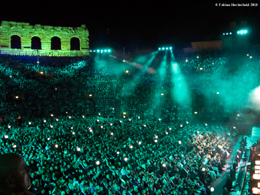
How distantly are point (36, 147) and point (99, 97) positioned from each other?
21.3 m

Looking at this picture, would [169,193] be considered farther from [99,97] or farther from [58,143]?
[99,97]

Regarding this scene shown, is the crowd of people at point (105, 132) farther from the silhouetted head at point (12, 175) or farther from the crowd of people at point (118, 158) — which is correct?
the silhouetted head at point (12, 175)

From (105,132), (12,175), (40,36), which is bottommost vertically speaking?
(105,132)

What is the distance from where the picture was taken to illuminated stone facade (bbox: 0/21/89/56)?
4759 cm

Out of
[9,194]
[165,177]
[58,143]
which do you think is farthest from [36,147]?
[9,194]

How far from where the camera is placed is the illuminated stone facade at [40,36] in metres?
47.6

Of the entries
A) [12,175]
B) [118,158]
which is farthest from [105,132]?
[12,175]

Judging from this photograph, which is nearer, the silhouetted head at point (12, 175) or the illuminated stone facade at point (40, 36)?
the silhouetted head at point (12, 175)

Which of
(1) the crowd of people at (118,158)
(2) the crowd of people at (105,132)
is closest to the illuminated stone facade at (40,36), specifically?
(2) the crowd of people at (105,132)

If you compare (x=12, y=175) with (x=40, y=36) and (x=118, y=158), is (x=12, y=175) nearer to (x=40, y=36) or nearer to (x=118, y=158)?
(x=118, y=158)

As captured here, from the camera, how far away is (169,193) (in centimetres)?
1288

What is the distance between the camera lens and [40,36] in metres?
49.9

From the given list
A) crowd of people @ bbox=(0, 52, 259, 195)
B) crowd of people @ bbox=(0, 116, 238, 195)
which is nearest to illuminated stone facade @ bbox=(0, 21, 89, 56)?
crowd of people @ bbox=(0, 52, 259, 195)

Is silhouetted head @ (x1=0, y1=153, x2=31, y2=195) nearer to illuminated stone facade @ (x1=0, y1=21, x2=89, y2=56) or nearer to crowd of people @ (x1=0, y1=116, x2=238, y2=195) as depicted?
crowd of people @ (x1=0, y1=116, x2=238, y2=195)
